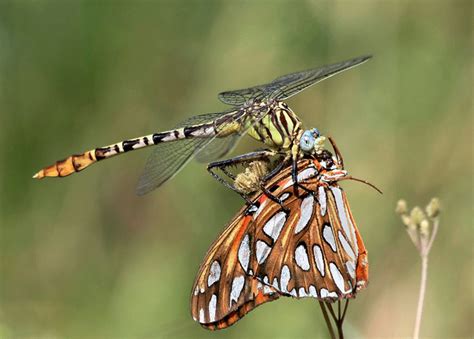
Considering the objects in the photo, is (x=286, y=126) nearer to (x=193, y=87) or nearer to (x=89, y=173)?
(x=193, y=87)

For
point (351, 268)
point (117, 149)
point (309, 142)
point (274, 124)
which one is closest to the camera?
→ point (351, 268)

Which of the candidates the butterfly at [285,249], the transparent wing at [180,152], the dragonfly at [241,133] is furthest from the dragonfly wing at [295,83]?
the butterfly at [285,249]

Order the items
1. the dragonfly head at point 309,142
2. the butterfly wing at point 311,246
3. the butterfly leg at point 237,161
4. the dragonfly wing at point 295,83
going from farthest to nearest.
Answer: the dragonfly wing at point 295,83
the butterfly leg at point 237,161
the dragonfly head at point 309,142
the butterfly wing at point 311,246

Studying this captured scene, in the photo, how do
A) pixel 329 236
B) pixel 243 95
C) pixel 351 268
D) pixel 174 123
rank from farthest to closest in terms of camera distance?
pixel 174 123 < pixel 243 95 < pixel 329 236 < pixel 351 268

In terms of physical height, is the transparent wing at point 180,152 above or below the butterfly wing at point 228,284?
above

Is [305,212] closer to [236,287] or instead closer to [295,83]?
[236,287]

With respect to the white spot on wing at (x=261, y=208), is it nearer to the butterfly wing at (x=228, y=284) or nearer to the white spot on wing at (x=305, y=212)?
the butterfly wing at (x=228, y=284)

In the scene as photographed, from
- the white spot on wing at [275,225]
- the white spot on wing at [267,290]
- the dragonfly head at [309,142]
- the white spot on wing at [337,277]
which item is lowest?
the white spot on wing at [337,277]

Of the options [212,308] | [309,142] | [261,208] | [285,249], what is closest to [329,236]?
[285,249]
